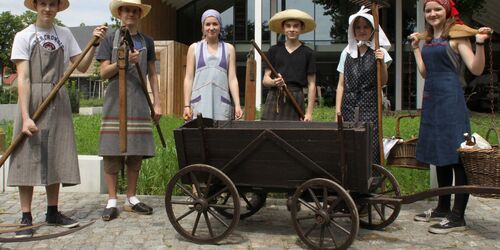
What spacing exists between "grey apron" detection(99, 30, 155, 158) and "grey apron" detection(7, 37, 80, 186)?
367mm

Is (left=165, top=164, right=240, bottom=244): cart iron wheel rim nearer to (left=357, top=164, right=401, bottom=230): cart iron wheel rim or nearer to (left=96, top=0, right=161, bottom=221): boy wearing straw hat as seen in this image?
(left=96, top=0, right=161, bottom=221): boy wearing straw hat

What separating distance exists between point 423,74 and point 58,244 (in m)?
3.27

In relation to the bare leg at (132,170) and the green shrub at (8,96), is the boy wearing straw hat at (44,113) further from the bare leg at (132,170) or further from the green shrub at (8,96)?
the green shrub at (8,96)

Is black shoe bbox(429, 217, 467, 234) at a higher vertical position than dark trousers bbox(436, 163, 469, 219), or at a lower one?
lower

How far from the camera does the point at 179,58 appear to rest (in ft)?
51.3

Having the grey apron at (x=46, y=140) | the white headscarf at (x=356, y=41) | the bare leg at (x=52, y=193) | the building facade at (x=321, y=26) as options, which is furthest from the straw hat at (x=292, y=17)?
the building facade at (x=321, y=26)

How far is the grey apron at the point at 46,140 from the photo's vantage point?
14.0ft

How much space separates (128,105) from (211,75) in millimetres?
780

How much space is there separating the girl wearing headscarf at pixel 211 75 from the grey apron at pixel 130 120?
0.41 metres

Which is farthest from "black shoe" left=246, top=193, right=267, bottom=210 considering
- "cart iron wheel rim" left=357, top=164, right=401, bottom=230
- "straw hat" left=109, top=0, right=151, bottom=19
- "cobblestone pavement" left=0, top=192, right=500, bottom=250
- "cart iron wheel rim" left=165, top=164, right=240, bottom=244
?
"straw hat" left=109, top=0, right=151, bottom=19

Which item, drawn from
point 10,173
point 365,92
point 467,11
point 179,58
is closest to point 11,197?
point 10,173

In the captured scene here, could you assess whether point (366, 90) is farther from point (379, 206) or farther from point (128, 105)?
point (128, 105)

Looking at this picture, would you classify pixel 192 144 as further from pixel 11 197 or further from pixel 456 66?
pixel 11 197

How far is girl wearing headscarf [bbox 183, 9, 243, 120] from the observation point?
16.1ft
